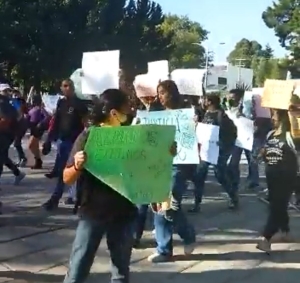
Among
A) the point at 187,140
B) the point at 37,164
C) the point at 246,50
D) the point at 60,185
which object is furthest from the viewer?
the point at 246,50

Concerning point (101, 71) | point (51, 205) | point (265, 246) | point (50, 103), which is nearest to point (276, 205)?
point (265, 246)

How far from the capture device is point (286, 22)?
222 ft

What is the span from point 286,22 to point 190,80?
59.8 meters

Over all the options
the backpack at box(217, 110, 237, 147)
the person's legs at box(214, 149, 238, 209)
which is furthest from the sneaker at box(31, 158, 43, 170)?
the backpack at box(217, 110, 237, 147)

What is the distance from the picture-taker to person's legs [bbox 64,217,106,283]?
452 cm

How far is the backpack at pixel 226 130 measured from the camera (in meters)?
9.47

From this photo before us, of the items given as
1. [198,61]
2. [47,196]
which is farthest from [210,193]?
[198,61]

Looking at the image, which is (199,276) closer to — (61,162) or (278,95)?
(278,95)

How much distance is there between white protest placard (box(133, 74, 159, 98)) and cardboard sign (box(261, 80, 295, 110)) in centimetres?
110

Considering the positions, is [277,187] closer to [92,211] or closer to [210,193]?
[92,211]

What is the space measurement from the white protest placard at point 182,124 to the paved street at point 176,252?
97cm

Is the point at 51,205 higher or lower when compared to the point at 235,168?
lower

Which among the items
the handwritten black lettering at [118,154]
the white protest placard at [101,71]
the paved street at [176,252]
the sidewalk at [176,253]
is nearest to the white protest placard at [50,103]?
the paved street at [176,252]

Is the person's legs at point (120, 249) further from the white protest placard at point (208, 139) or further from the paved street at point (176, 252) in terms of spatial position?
the white protest placard at point (208, 139)
